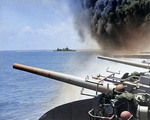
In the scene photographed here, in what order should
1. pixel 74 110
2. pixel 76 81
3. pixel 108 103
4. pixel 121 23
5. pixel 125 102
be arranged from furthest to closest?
pixel 121 23
pixel 76 81
pixel 74 110
pixel 108 103
pixel 125 102

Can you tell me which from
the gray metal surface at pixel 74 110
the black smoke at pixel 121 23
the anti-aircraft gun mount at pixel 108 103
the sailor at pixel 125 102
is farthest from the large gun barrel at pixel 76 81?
the black smoke at pixel 121 23

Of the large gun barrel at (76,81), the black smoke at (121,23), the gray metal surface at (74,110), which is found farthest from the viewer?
the black smoke at (121,23)

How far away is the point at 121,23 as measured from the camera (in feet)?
140

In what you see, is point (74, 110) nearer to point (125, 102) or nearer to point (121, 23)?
point (125, 102)

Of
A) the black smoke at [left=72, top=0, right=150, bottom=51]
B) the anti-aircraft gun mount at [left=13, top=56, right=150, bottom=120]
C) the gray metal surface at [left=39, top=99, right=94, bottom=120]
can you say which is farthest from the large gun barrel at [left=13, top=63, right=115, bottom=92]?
the black smoke at [left=72, top=0, right=150, bottom=51]

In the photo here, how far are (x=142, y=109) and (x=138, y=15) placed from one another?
38312 millimetres

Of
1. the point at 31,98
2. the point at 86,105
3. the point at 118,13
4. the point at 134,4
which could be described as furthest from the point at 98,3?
the point at 86,105

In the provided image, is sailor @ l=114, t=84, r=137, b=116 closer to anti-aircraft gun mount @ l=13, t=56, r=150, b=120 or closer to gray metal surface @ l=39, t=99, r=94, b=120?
anti-aircraft gun mount @ l=13, t=56, r=150, b=120

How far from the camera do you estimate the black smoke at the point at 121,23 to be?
39.7 m

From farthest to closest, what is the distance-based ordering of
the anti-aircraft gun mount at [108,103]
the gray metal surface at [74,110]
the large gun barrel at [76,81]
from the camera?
the gray metal surface at [74,110] → the large gun barrel at [76,81] → the anti-aircraft gun mount at [108,103]

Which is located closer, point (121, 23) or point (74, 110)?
point (74, 110)

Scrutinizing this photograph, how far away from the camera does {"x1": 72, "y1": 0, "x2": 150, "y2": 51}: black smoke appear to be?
39719 mm

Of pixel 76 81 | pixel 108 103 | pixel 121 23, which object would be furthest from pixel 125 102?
pixel 121 23

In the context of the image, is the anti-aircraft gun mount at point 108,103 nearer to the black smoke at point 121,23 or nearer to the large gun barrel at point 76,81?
the large gun barrel at point 76,81
